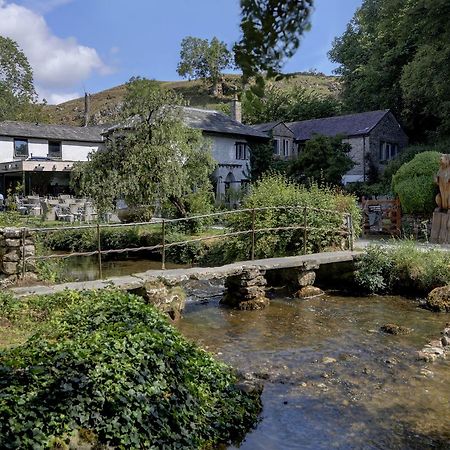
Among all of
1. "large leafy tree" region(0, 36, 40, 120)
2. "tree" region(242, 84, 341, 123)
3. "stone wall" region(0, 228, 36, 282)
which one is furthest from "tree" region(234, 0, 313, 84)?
"large leafy tree" region(0, 36, 40, 120)

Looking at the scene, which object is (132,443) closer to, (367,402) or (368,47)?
(367,402)

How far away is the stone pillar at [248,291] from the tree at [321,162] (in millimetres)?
18372

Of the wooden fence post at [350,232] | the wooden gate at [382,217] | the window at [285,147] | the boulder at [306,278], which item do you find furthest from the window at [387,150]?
the boulder at [306,278]

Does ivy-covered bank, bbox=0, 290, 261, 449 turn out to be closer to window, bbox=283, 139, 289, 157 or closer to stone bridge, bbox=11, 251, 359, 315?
stone bridge, bbox=11, 251, 359, 315

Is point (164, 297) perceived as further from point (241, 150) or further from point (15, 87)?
point (15, 87)

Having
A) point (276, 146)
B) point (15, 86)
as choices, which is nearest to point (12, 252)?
point (276, 146)

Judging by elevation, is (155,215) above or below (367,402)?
above

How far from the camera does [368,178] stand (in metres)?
35.8

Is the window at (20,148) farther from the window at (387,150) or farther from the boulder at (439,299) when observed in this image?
the boulder at (439,299)

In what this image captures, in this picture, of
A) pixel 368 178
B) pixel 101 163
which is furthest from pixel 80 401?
pixel 368 178

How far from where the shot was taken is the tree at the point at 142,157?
19.4 meters

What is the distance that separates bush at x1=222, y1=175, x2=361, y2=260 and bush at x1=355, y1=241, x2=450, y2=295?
1.43 m

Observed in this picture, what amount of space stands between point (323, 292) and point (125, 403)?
9.20 metres

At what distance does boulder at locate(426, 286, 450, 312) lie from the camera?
11.0m
